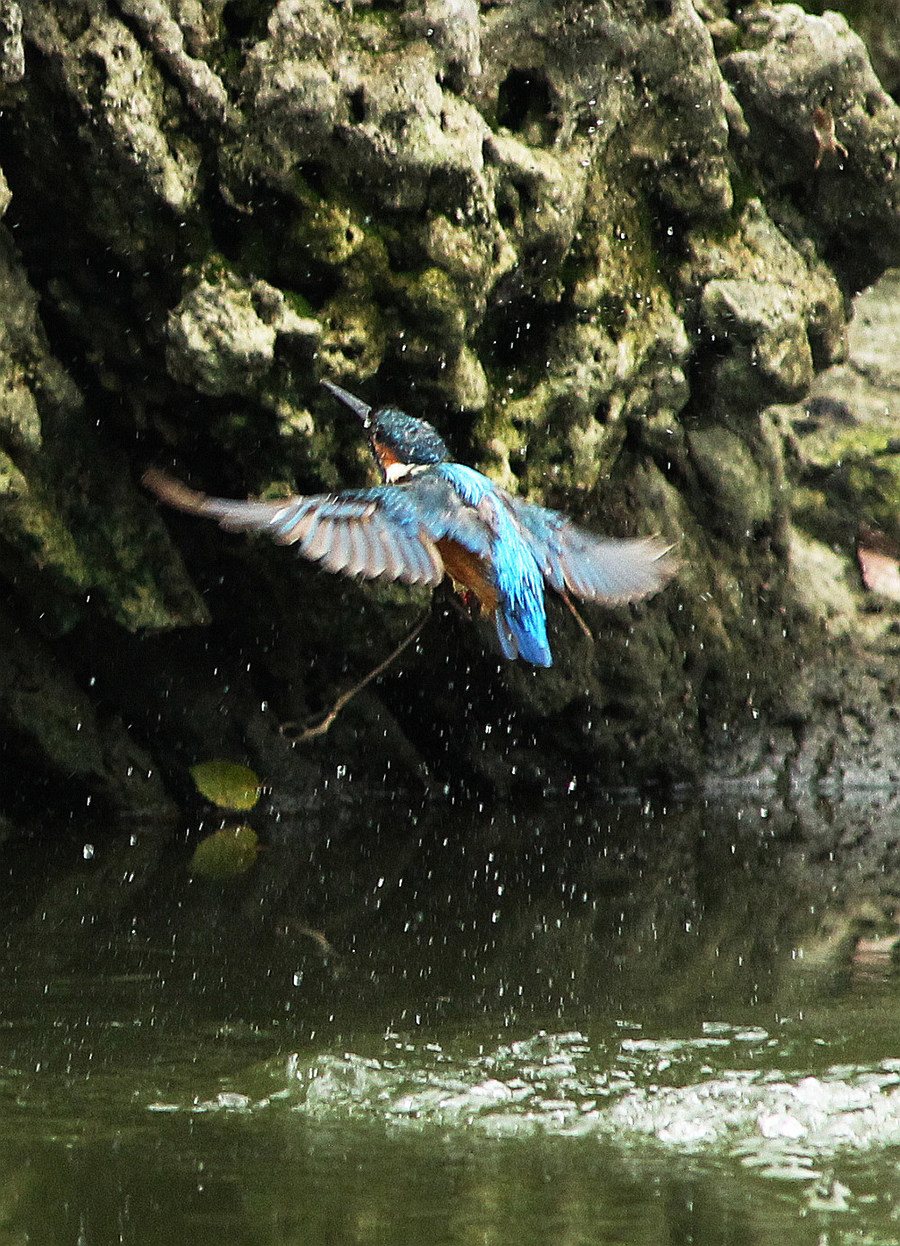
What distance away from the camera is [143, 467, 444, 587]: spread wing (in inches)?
136

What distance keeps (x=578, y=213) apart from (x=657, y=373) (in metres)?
0.67

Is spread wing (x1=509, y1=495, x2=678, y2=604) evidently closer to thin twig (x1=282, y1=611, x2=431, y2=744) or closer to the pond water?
the pond water

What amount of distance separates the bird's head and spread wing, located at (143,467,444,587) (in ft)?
1.21

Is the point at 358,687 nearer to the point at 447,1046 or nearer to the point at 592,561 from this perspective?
the point at 592,561

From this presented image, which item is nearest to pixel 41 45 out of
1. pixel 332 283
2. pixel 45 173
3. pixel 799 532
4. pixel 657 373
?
pixel 45 173

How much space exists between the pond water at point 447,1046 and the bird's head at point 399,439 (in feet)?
4.42

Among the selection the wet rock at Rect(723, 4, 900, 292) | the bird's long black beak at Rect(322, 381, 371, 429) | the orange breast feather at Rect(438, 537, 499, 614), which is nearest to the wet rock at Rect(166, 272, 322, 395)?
the bird's long black beak at Rect(322, 381, 371, 429)

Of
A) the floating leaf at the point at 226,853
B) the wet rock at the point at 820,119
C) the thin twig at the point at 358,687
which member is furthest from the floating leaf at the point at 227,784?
the wet rock at the point at 820,119

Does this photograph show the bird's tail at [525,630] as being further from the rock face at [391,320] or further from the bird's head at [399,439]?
the rock face at [391,320]

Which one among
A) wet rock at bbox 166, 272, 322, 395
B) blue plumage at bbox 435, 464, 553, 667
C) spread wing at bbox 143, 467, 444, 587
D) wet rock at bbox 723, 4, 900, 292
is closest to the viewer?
spread wing at bbox 143, 467, 444, 587

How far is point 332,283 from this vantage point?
4.58 metres

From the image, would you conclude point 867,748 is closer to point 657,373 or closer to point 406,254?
point 657,373

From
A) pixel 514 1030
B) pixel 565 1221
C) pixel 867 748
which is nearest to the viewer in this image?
pixel 565 1221

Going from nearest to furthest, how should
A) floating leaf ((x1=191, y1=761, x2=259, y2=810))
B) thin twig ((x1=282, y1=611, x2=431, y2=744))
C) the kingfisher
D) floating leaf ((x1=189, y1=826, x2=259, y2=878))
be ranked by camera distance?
the kingfisher, floating leaf ((x1=189, y1=826, x2=259, y2=878)), thin twig ((x1=282, y1=611, x2=431, y2=744)), floating leaf ((x1=191, y1=761, x2=259, y2=810))
